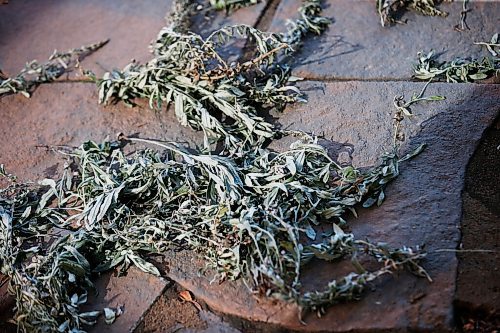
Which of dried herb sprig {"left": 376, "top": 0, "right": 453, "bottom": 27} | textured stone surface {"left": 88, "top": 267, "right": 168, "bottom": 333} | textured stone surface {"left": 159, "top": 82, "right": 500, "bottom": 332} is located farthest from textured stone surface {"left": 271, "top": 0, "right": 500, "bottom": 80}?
textured stone surface {"left": 88, "top": 267, "right": 168, "bottom": 333}

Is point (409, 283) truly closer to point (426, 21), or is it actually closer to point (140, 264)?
point (140, 264)

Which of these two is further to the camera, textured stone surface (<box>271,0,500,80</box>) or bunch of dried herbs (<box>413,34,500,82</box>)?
textured stone surface (<box>271,0,500,80</box>)

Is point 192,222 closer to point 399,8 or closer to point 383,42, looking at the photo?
point 383,42

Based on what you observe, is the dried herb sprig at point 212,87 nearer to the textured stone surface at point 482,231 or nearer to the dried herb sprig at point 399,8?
the dried herb sprig at point 399,8

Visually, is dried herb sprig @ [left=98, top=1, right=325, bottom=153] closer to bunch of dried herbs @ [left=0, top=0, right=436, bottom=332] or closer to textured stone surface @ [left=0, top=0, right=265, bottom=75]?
bunch of dried herbs @ [left=0, top=0, right=436, bottom=332]

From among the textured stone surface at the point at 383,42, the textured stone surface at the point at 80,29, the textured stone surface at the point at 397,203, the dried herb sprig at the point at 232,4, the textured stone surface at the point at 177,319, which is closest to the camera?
the textured stone surface at the point at 397,203

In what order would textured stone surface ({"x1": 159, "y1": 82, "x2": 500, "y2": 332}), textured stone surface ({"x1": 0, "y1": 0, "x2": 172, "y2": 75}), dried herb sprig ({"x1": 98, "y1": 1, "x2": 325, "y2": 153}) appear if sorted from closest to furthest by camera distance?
1. textured stone surface ({"x1": 159, "y1": 82, "x2": 500, "y2": 332})
2. dried herb sprig ({"x1": 98, "y1": 1, "x2": 325, "y2": 153})
3. textured stone surface ({"x1": 0, "y1": 0, "x2": 172, "y2": 75})

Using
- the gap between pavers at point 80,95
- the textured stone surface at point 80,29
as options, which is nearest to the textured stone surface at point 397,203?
the gap between pavers at point 80,95
